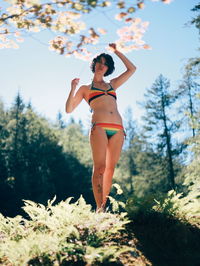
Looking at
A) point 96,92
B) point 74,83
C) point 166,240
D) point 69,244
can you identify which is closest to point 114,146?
point 96,92

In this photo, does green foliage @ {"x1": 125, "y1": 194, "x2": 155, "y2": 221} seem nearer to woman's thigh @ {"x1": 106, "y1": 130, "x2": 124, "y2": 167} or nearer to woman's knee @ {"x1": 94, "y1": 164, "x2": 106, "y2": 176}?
woman's knee @ {"x1": 94, "y1": 164, "x2": 106, "y2": 176}

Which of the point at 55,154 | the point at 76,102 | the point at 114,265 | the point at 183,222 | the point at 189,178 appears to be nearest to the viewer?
the point at 114,265

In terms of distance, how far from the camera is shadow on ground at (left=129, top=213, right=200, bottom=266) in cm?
263

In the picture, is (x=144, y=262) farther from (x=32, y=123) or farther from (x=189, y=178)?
(x=32, y=123)

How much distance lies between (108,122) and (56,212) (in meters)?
1.58

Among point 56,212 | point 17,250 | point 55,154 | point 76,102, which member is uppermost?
point 55,154

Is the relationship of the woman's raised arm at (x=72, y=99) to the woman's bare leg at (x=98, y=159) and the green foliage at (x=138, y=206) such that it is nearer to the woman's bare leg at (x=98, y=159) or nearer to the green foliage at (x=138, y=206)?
the woman's bare leg at (x=98, y=159)

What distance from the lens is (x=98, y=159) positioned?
→ 3805mm

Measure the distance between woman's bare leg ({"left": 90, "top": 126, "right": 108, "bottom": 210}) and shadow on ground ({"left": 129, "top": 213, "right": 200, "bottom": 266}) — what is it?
664 mm

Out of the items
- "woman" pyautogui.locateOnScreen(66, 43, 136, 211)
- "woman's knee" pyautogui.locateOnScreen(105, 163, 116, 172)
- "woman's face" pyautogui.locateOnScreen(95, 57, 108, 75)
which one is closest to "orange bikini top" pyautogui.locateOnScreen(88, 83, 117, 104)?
"woman" pyautogui.locateOnScreen(66, 43, 136, 211)

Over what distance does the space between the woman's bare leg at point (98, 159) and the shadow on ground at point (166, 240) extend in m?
0.66

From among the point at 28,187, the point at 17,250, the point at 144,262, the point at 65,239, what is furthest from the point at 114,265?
the point at 28,187

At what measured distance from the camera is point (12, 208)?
2759cm

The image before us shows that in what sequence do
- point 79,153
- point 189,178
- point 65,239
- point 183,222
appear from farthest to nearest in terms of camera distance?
1. point 79,153
2. point 189,178
3. point 183,222
4. point 65,239
